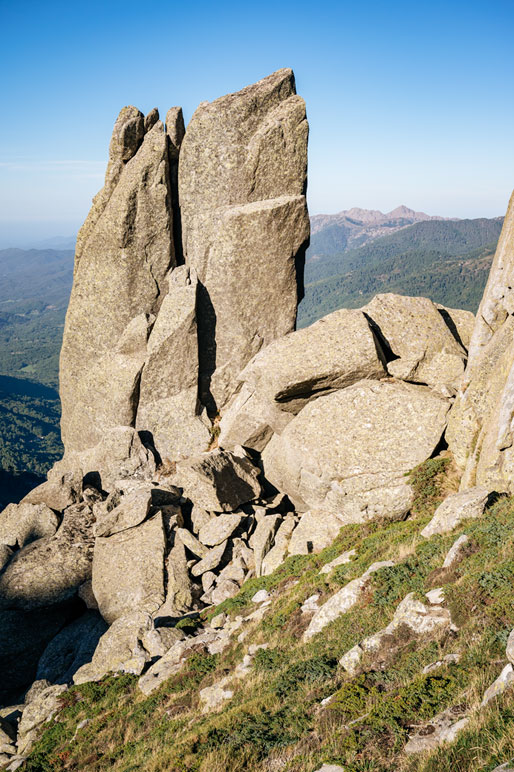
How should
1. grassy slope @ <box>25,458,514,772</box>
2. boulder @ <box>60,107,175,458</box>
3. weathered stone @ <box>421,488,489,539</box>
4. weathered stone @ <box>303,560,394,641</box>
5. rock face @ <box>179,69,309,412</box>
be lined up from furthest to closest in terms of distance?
boulder @ <box>60,107,175,458</box>, rock face @ <box>179,69,309,412</box>, weathered stone @ <box>421,488,489,539</box>, weathered stone @ <box>303,560,394,641</box>, grassy slope @ <box>25,458,514,772</box>

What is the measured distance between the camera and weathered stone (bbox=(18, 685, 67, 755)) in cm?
1894

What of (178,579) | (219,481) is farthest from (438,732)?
Answer: (219,481)

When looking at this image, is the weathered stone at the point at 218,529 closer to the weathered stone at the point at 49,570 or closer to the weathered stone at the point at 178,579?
the weathered stone at the point at 178,579

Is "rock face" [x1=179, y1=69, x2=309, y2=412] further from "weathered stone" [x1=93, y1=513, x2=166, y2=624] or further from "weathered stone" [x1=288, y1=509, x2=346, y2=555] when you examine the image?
"weathered stone" [x1=288, y1=509, x2=346, y2=555]

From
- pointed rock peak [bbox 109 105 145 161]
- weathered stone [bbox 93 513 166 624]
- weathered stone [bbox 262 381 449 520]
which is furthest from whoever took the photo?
pointed rock peak [bbox 109 105 145 161]

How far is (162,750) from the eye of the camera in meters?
12.9

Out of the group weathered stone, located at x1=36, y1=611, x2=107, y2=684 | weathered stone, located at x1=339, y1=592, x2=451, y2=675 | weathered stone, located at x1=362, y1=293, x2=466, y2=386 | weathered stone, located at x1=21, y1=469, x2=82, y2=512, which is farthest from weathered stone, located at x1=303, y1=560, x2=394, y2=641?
weathered stone, located at x1=21, y1=469, x2=82, y2=512

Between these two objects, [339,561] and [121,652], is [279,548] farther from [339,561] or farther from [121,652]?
[121,652]

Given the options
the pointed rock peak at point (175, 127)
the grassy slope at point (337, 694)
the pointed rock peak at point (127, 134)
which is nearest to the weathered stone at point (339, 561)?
the grassy slope at point (337, 694)

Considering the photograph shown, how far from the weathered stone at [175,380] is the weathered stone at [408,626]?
23607 millimetres

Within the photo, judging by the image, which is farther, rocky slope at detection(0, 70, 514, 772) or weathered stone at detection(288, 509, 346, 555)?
weathered stone at detection(288, 509, 346, 555)

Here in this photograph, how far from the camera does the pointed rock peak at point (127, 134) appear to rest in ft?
120

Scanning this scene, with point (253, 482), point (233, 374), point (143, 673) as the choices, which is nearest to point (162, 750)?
point (143, 673)

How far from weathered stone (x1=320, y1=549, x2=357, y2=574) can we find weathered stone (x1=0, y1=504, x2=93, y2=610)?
17.3m
